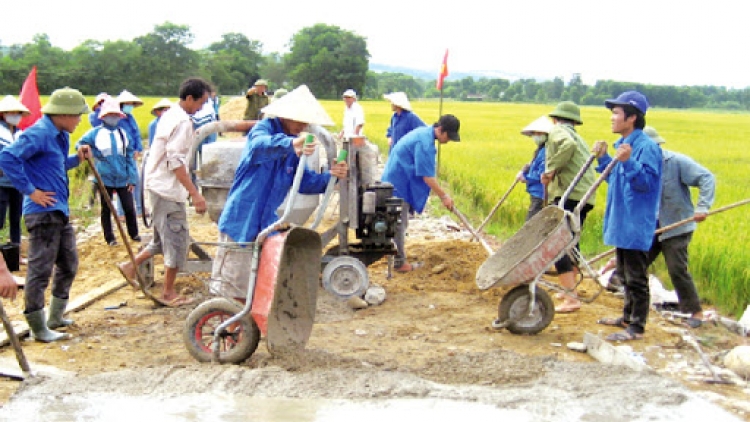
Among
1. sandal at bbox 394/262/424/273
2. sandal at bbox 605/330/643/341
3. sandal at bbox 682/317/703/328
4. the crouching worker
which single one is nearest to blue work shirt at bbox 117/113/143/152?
sandal at bbox 394/262/424/273

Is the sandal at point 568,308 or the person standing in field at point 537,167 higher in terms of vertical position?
the person standing in field at point 537,167

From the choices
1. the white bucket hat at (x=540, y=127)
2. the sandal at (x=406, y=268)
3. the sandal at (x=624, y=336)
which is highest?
the white bucket hat at (x=540, y=127)

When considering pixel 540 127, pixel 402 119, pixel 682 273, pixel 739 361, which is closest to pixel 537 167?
pixel 540 127

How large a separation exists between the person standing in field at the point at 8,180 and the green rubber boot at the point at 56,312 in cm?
259

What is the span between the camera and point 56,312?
18.8 feet

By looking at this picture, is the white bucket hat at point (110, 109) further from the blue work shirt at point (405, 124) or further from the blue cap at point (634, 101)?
the blue cap at point (634, 101)

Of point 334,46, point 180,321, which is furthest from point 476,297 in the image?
point 334,46

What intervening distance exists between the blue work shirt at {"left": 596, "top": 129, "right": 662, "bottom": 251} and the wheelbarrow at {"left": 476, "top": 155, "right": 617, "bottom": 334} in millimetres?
186

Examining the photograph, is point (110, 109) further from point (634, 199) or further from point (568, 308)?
point (634, 199)

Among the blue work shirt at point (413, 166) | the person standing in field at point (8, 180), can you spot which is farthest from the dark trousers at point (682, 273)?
the person standing in field at point (8, 180)

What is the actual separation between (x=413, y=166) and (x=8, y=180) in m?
4.04

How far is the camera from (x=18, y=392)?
168 inches

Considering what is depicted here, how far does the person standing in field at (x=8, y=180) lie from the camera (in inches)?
311

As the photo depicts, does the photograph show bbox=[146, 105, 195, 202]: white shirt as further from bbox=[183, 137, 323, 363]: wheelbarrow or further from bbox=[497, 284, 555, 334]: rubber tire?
bbox=[497, 284, 555, 334]: rubber tire
